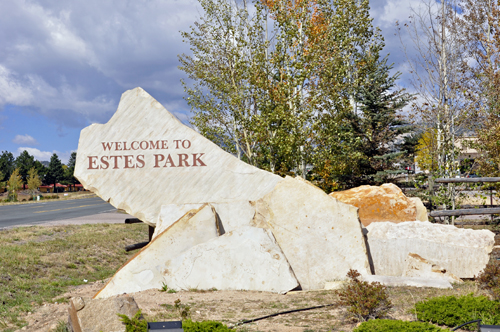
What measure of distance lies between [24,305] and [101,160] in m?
2.83

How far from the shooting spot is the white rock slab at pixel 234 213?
707cm

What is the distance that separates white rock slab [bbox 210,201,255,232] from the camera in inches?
278

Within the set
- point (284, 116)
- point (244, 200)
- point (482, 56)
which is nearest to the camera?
point (244, 200)

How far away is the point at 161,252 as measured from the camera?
6.37 metres

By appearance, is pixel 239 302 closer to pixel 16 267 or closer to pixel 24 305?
pixel 24 305

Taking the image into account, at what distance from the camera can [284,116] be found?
482 inches

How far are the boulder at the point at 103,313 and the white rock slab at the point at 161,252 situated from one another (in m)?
1.46

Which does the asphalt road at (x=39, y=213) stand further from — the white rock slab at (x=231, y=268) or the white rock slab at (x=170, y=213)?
the white rock slab at (x=231, y=268)

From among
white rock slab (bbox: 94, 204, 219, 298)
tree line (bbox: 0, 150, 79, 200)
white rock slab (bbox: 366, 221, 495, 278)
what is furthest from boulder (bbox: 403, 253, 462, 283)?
tree line (bbox: 0, 150, 79, 200)

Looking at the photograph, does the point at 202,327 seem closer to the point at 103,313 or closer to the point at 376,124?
the point at 103,313

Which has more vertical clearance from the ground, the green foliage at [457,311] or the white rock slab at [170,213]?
the white rock slab at [170,213]

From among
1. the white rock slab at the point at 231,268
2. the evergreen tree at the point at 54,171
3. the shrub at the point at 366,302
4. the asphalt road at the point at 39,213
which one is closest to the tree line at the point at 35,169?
the evergreen tree at the point at 54,171

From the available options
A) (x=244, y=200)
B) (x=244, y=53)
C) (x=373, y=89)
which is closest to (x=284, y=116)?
(x=244, y=53)

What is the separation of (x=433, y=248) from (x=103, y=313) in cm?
542
